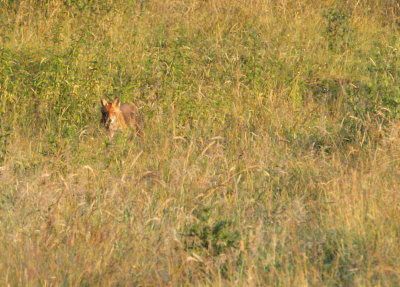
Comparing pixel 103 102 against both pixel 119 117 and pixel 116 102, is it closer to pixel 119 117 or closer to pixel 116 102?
pixel 116 102

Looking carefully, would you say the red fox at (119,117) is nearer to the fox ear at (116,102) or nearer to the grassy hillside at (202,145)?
the fox ear at (116,102)

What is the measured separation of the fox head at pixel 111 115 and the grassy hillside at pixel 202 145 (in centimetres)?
13

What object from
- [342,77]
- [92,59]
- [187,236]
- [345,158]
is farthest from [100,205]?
[342,77]

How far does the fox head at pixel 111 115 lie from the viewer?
29.5 feet

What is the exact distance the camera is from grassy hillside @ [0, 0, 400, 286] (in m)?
5.12

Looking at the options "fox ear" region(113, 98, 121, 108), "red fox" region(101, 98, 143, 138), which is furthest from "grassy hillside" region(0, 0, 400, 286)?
"fox ear" region(113, 98, 121, 108)

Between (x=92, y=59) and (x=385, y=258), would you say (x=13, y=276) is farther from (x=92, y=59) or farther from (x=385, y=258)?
(x=92, y=59)

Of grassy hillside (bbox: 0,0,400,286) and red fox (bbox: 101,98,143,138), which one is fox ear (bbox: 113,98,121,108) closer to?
red fox (bbox: 101,98,143,138)

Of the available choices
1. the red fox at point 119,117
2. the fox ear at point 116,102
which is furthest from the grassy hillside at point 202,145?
the fox ear at point 116,102

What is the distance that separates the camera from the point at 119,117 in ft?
29.8

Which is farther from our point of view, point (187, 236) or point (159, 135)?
point (159, 135)

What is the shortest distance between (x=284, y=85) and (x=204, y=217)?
4.84 metres

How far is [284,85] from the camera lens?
991cm

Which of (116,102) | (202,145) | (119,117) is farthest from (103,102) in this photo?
(202,145)
